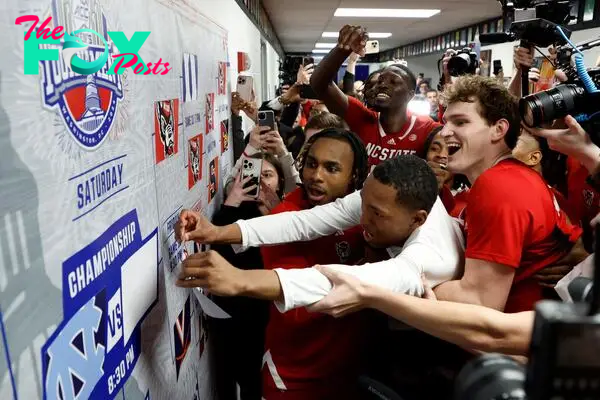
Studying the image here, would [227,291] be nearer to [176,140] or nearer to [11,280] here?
[11,280]

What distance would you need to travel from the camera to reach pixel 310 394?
1.35 metres

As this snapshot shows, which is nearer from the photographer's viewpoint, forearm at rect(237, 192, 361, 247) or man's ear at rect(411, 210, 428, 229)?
man's ear at rect(411, 210, 428, 229)

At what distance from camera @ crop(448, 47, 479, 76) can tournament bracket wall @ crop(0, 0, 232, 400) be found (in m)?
1.94

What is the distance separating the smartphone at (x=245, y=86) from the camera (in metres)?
2.39

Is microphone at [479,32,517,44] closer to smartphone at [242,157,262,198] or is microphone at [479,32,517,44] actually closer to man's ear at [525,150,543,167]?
man's ear at [525,150,543,167]

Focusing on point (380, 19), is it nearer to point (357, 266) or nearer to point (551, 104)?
point (551, 104)

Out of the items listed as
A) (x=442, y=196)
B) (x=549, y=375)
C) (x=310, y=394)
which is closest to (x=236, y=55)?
(x=442, y=196)

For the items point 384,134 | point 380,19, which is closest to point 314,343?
point 384,134

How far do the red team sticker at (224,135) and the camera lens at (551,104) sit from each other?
4.12ft

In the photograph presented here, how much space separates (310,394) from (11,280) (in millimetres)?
996

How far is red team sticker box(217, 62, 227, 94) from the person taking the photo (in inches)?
81.5

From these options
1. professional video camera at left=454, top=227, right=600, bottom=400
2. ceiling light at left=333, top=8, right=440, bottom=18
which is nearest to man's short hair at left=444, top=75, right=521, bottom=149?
professional video camera at left=454, top=227, right=600, bottom=400

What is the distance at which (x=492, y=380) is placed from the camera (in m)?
0.36

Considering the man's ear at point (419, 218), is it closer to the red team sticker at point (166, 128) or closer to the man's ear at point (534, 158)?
the red team sticker at point (166, 128)
